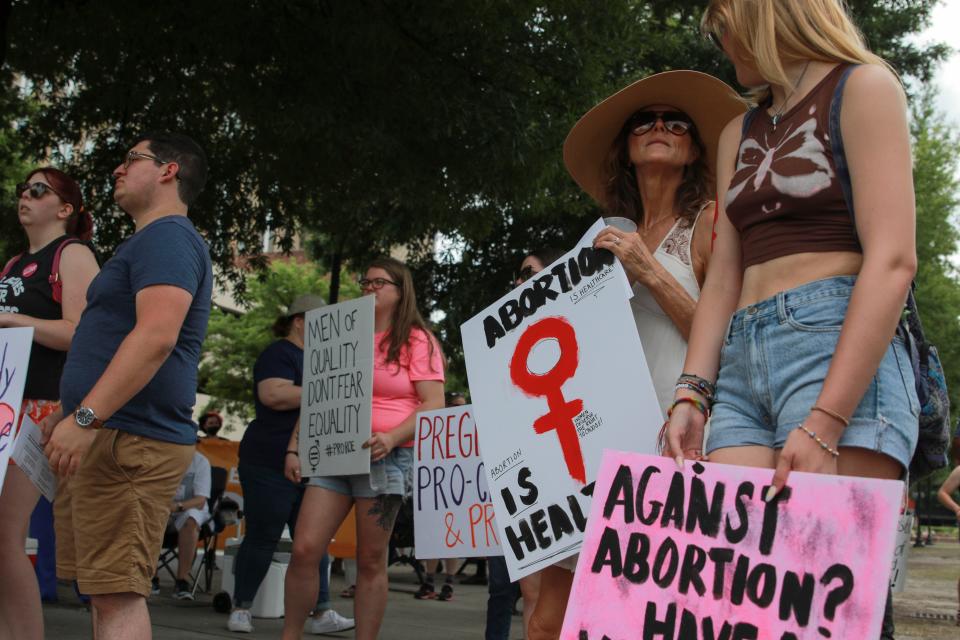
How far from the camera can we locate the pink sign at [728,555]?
6.79ft

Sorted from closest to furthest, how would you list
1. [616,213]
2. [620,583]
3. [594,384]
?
[620,583]
[594,384]
[616,213]

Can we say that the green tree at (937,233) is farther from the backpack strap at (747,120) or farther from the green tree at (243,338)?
the backpack strap at (747,120)

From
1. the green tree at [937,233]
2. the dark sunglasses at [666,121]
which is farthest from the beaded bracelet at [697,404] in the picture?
the green tree at [937,233]

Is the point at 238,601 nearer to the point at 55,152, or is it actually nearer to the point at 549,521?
the point at 549,521

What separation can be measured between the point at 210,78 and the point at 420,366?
5.41 meters

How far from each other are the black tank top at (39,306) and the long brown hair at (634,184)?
8.00 ft

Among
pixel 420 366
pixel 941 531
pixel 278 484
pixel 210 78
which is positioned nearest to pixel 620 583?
pixel 420 366

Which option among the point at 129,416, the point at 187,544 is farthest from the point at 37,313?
the point at 187,544

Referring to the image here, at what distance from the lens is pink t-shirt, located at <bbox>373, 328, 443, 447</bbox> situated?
5.82 meters

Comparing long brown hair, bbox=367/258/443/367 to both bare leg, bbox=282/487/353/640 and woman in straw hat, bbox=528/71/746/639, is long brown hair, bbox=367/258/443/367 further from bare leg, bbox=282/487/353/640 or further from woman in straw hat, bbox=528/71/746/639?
woman in straw hat, bbox=528/71/746/639

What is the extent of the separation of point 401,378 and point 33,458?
2.10 metres

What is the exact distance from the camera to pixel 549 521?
10.6ft

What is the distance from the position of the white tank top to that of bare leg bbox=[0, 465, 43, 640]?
8.21 feet

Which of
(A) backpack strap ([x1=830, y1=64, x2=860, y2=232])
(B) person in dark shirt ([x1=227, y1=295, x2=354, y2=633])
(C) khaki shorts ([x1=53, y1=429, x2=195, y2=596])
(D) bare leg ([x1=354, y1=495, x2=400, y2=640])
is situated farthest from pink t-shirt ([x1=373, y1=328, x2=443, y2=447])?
(A) backpack strap ([x1=830, y1=64, x2=860, y2=232])
